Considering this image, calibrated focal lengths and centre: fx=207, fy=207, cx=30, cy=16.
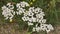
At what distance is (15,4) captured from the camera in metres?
3.05

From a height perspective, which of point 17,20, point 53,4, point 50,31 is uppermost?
point 53,4

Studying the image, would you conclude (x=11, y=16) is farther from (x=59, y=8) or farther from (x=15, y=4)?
(x=59, y=8)

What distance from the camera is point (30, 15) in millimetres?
2918

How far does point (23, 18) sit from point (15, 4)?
11.4 inches

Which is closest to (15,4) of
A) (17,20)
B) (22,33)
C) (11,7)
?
(11,7)

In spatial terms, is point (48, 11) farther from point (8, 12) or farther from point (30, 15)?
point (8, 12)

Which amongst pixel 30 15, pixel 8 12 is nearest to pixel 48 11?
pixel 30 15

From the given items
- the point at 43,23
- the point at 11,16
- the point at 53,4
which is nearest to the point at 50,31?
the point at 43,23

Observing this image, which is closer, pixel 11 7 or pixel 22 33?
pixel 22 33

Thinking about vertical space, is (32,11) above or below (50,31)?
above

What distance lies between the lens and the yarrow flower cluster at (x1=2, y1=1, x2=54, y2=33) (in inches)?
111

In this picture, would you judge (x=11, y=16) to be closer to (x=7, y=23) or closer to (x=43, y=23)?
(x=7, y=23)

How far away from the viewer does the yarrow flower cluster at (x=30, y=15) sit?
2.83 metres

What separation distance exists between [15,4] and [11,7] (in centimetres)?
8
